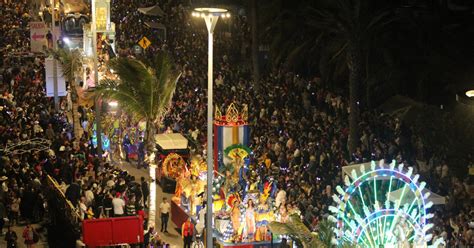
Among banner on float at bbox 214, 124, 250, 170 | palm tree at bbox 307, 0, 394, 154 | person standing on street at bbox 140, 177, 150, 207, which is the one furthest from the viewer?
palm tree at bbox 307, 0, 394, 154

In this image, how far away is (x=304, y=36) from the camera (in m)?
38.4

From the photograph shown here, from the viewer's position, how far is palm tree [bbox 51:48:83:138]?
32.0m

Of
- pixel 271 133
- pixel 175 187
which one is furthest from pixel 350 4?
pixel 175 187

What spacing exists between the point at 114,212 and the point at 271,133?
1019 centimetres

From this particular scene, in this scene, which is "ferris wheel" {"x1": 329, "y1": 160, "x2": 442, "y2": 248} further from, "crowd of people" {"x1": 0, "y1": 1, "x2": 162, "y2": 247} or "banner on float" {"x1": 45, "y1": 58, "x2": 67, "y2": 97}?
"banner on float" {"x1": 45, "y1": 58, "x2": 67, "y2": 97}

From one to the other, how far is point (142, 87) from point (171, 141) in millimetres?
6516

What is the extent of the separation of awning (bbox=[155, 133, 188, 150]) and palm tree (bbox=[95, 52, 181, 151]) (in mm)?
5236

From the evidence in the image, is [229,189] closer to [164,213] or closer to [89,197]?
[164,213]

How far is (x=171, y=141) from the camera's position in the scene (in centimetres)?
2873

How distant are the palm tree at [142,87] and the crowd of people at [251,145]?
6.27 ft

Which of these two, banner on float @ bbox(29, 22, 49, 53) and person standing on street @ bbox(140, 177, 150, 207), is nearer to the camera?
person standing on street @ bbox(140, 177, 150, 207)

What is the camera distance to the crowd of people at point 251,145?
21.3 m

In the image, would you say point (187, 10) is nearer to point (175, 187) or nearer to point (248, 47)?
point (248, 47)

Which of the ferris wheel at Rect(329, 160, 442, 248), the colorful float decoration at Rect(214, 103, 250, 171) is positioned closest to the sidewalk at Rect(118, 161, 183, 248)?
the colorful float decoration at Rect(214, 103, 250, 171)
